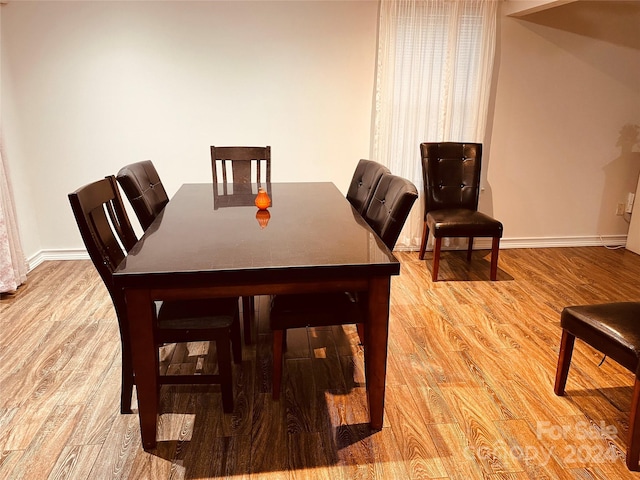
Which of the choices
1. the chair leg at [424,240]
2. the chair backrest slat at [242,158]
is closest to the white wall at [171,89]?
the chair backrest slat at [242,158]

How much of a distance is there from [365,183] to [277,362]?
1121 millimetres

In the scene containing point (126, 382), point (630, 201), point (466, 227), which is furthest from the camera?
point (630, 201)

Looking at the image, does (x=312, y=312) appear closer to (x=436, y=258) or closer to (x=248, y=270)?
(x=248, y=270)

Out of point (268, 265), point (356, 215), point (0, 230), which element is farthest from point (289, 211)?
point (0, 230)

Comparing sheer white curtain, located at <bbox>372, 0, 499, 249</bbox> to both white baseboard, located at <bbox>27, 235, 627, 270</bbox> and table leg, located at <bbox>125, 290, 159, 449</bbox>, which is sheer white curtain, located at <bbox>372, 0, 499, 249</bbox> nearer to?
white baseboard, located at <bbox>27, 235, 627, 270</bbox>

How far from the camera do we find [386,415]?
6.23ft

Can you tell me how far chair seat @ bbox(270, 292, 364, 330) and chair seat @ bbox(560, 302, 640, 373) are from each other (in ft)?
2.94

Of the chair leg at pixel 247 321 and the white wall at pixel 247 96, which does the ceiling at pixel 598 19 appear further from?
the chair leg at pixel 247 321

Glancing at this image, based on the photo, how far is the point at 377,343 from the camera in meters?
1.67

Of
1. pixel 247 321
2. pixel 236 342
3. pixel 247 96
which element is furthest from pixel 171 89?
pixel 236 342

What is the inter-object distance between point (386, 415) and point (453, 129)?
269 centimetres

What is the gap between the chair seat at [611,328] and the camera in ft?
5.36

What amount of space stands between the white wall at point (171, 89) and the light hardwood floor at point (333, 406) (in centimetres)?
126

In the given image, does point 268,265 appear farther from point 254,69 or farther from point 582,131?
point 582,131
